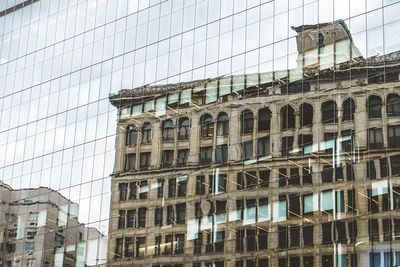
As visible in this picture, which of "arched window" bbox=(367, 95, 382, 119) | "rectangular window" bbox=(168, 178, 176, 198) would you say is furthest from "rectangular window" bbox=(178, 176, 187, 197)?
"arched window" bbox=(367, 95, 382, 119)

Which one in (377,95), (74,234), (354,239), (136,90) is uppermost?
(136,90)

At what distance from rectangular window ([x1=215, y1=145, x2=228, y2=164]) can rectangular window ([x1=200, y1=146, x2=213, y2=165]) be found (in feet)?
2.08

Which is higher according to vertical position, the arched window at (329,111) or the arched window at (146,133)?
the arched window at (146,133)

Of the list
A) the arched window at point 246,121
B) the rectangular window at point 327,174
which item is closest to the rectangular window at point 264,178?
the arched window at point 246,121

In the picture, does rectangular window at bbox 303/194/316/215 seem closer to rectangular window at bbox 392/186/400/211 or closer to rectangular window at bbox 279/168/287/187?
rectangular window at bbox 279/168/287/187

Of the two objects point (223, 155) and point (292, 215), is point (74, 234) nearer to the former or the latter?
point (223, 155)

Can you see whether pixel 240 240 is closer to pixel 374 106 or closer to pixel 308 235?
pixel 308 235

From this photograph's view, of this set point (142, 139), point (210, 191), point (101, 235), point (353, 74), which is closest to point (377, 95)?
point (353, 74)

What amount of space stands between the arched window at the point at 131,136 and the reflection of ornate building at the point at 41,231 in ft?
21.4

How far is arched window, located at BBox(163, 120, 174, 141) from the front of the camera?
192 ft

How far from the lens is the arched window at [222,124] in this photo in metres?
55.0

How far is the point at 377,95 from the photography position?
48344 millimetres

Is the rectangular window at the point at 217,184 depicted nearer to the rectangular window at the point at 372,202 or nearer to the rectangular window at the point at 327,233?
the rectangular window at the point at 327,233

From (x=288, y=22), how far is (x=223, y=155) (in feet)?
30.4
